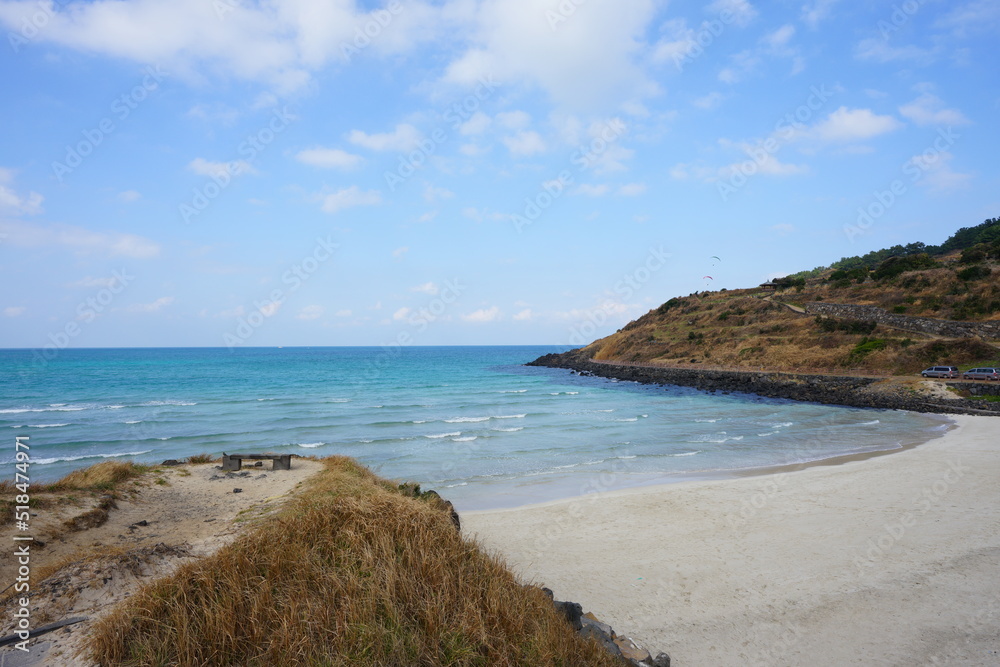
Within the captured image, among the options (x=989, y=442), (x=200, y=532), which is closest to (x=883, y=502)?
(x=989, y=442)

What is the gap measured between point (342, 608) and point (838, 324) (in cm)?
6109

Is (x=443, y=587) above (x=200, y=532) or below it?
above

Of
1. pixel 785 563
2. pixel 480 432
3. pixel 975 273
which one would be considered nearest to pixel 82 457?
pixel 480 432

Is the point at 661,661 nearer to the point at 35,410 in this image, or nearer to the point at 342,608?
the point at 342,608

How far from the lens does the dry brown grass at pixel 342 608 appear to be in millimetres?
4418

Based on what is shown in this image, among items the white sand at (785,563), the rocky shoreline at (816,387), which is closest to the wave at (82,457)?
the white sand at (785,563)

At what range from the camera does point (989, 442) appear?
2050 cm

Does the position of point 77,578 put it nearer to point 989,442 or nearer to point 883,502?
point 883,502

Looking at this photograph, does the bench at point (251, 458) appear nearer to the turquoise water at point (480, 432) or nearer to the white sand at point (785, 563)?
the turquoise water at point (480, 432)

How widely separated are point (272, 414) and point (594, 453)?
21.6 meters

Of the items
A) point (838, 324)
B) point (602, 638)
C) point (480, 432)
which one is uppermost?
A: point (838, 324)

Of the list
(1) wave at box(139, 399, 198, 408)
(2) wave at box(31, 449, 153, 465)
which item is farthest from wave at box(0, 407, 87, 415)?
(2) wave at box(31, 449, 153, 465)

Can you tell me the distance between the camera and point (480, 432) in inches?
1056

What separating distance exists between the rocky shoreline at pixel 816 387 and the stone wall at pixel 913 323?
9.96 meters
